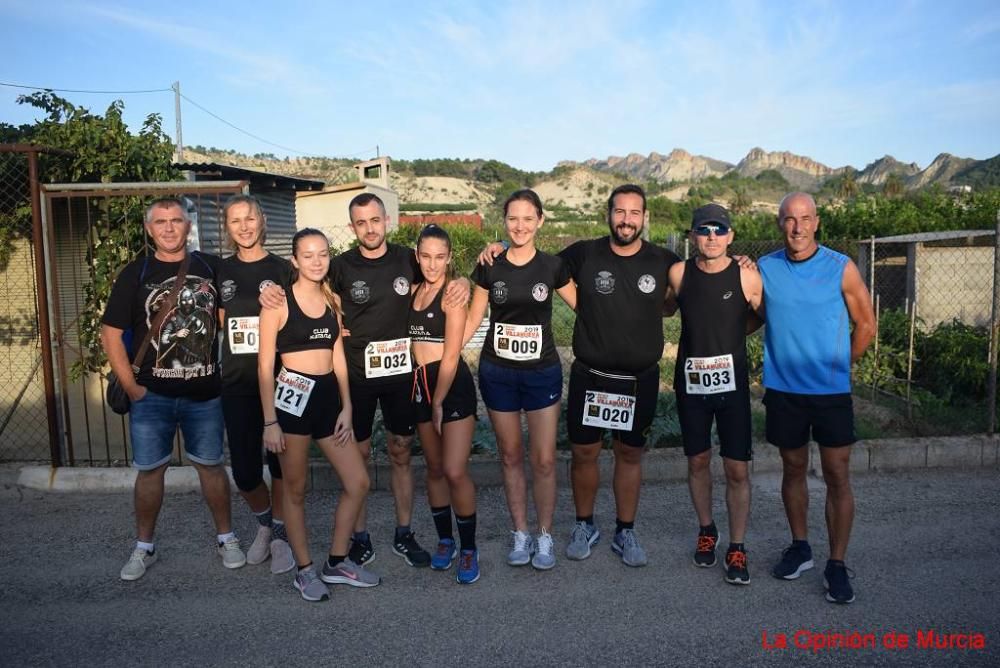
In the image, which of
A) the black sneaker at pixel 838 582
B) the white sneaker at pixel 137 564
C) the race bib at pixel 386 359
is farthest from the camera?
the white sneaker at pixel 137 564

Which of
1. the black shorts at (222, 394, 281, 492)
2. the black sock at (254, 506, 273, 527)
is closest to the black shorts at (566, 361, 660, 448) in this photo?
the black shorts at (222, 394, 281, 492)

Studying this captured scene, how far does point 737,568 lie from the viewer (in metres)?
4.11

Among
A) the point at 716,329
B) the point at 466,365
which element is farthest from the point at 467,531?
the point at 716,329

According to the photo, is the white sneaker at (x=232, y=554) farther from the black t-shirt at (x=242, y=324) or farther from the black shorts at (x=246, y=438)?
the black t-shirt at (x=242, y=324)

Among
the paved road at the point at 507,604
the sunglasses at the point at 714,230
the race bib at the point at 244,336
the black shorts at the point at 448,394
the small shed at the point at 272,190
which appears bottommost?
the paved road at the point at 507,604

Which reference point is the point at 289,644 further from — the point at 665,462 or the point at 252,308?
the point at 665,462

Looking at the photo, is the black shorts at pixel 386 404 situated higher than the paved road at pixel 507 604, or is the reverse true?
the black shorts at pixel 386 404

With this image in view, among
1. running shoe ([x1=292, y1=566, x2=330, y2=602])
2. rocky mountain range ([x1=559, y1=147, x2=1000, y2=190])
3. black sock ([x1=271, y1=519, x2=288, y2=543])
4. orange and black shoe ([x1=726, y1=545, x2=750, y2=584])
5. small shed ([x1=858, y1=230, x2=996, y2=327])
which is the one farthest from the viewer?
rocky mountain range ([x1=559, y1=147, x2=1000, y2=190])

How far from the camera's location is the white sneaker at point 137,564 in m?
4.28

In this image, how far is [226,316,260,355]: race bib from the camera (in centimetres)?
427

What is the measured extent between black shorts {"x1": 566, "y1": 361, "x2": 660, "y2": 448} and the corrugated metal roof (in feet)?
24.3

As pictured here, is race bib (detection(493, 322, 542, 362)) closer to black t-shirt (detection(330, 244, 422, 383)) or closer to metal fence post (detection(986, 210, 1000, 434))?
black t-shirt (detection(330, 244, 422, 383))

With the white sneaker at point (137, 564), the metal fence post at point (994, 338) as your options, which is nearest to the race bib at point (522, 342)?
the white sneaker at point (137, 564)

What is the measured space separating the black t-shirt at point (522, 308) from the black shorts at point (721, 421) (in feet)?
2.83
